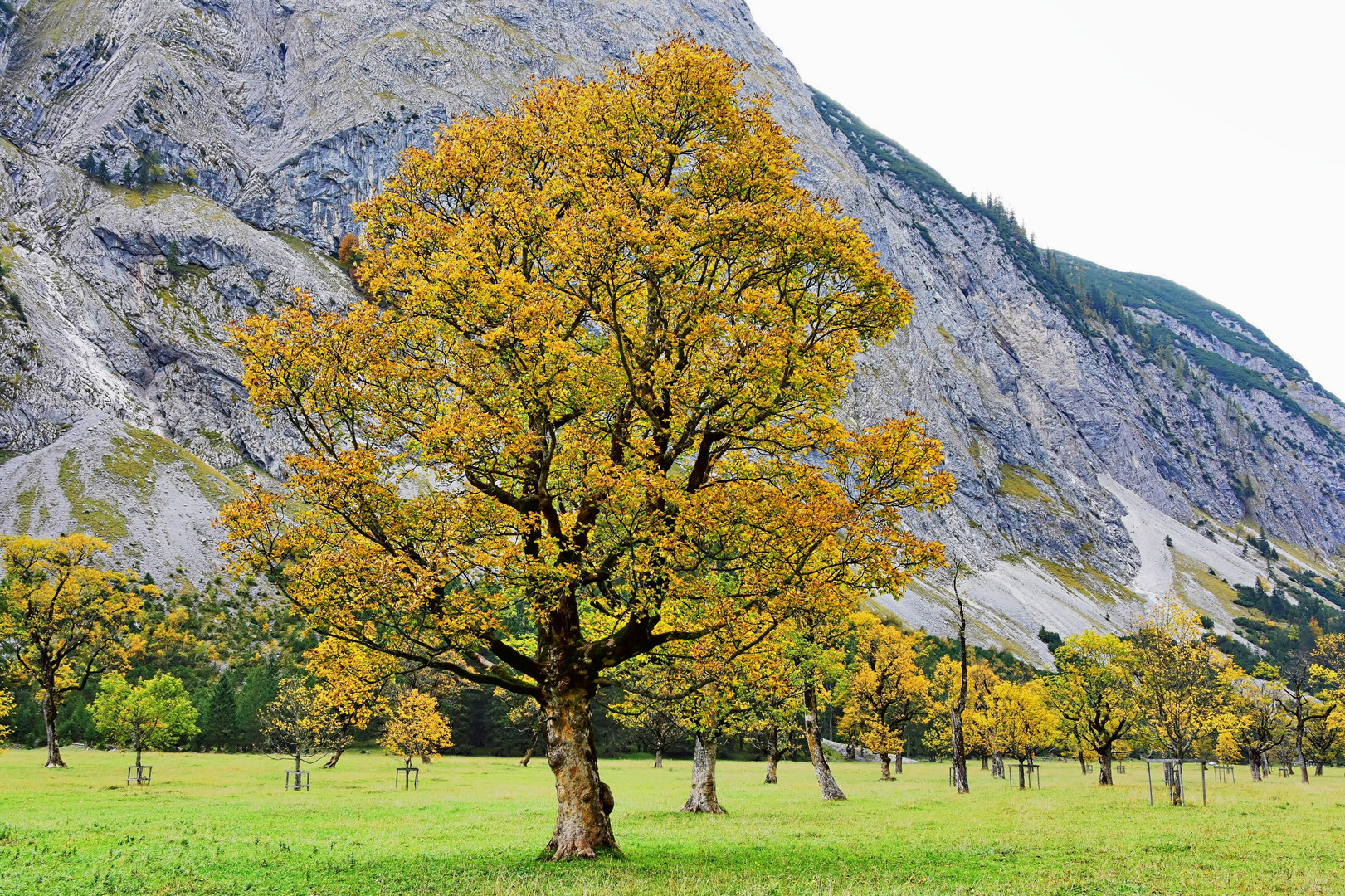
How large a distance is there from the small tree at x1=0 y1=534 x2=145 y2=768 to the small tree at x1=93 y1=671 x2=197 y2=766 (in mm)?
2626

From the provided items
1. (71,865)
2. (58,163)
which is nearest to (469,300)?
(71,865)

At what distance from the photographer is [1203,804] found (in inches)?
1312

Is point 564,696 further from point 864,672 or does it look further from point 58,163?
point 58,163

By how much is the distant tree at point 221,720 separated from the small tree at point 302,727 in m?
15.8

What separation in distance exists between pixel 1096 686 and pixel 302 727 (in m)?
55.0

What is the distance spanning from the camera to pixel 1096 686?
52938 mm

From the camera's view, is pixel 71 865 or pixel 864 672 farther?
pixel 864 672

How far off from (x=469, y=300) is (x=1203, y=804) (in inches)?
1464

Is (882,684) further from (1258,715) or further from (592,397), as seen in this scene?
(592,397)

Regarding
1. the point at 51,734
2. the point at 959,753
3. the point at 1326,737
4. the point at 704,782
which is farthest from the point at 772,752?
the point at 1326,737

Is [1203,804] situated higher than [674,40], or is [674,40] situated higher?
[674,40]

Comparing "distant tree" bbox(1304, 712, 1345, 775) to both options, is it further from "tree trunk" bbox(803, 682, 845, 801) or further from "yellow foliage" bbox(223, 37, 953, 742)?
"yellow foliage" bbox(223, 37, 953, 742)

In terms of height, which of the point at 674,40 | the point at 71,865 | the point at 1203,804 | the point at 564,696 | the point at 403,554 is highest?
the point at 674,40

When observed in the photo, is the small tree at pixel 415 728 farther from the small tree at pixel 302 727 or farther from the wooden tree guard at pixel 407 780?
the small tree at pixel 302 727
